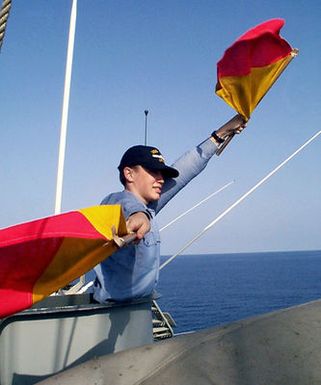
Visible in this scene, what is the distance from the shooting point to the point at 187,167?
452 cm

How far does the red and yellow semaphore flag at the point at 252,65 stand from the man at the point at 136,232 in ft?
5.67

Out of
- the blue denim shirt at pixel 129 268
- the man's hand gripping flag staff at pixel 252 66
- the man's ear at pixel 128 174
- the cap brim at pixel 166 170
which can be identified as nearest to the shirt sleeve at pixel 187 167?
the man's hand gripping flag staff at pixel 252 66

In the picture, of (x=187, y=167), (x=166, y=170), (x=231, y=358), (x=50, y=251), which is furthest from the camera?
(x=187, y=167)

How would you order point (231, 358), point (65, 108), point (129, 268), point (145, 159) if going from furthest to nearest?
1. point (65, 108)
2. point (145, 159)
3. point (129, 268)
4. point (231, 358)

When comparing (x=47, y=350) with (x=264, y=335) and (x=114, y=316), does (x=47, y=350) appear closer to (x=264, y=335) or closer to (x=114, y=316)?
(x=114, y=316)

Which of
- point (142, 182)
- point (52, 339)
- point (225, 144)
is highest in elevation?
point (225, 144)

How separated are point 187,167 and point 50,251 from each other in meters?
2.42

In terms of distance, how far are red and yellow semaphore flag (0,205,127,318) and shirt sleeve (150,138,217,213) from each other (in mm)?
1646

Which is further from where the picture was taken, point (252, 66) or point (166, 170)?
point (252, 66)

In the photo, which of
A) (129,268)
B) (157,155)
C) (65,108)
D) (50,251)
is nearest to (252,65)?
(157,155)

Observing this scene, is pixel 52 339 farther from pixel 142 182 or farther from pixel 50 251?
pixel 142 182

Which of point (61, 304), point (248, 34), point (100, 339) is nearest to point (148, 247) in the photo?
point (100, 339)

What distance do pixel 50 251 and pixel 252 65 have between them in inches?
143

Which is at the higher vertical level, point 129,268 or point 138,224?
point 138,224
